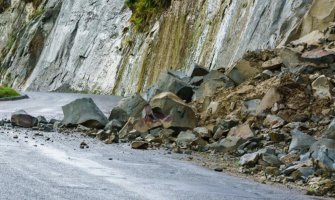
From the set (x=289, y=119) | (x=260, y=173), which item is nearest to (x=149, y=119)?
(x=289, y=119)

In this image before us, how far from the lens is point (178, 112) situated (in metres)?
16.1

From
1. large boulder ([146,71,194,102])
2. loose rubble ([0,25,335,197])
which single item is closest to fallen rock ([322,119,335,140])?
loose rubble ([0,25,335,197])

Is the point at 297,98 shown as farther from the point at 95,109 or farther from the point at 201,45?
the point at 201,45

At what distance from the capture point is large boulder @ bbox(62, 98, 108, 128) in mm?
17609

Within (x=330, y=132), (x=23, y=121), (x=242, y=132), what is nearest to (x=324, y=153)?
Result: (x=330, y=132)

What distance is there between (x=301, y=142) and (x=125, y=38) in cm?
3555

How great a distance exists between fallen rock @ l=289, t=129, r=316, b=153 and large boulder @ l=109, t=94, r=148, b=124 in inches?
213

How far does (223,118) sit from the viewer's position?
52.9 feet

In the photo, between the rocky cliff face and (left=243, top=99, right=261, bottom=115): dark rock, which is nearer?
(left=243, top=99, right=261, bottom=115): dark rock

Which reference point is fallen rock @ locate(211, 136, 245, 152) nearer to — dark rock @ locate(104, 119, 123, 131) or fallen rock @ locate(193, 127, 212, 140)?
fallen rock @ locate(193, 127, 212, 140)

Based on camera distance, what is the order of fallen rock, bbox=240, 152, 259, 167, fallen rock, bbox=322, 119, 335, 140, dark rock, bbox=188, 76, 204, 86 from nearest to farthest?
fallen rock, bbox=240, 152, 259, 167 < fallen rock, bbox=322, 119, 335, 140 < dark rock, bbox=188, 76, 204, 86

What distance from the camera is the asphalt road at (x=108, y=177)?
7.91m

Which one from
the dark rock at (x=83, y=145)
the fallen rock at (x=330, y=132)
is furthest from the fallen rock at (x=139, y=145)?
the fallen rock at (x=330, y=132)

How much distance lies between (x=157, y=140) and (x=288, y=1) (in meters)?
10.3
